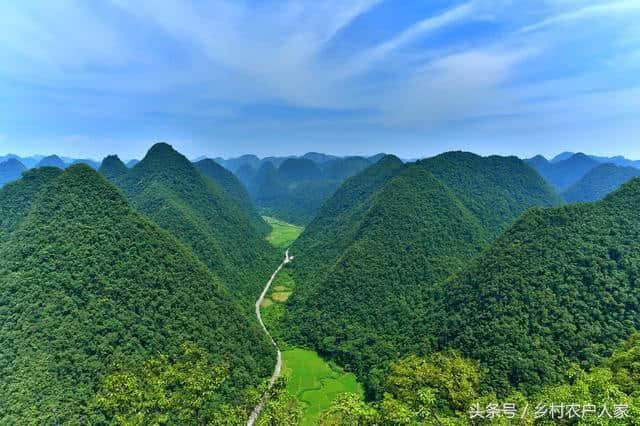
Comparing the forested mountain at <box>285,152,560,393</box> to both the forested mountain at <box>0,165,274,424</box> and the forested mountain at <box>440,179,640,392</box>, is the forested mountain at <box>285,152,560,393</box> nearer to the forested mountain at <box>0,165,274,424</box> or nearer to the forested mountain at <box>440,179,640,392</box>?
the forested mountain at <box>440,179,640,392</box>

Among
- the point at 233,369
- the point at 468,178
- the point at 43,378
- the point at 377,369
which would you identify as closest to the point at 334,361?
the point at 377,369

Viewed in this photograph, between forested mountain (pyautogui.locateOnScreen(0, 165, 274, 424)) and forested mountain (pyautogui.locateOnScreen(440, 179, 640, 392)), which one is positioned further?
forested mountain (pyautogui.locateOnScreen(440, 179, 640, 392))

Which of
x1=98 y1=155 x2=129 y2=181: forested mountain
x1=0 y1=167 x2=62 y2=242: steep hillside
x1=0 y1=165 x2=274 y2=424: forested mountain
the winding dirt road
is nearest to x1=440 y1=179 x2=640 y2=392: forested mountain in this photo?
the winding dirt road

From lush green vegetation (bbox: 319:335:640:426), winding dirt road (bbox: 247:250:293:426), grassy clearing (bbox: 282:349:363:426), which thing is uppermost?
lush green vegetation (bbox: 319:335:640:426)

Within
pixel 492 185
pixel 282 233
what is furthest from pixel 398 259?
pixel 282 233

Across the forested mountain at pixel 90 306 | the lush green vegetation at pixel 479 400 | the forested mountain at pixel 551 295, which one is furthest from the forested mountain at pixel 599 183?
the forested mountain at pixel 90 306
